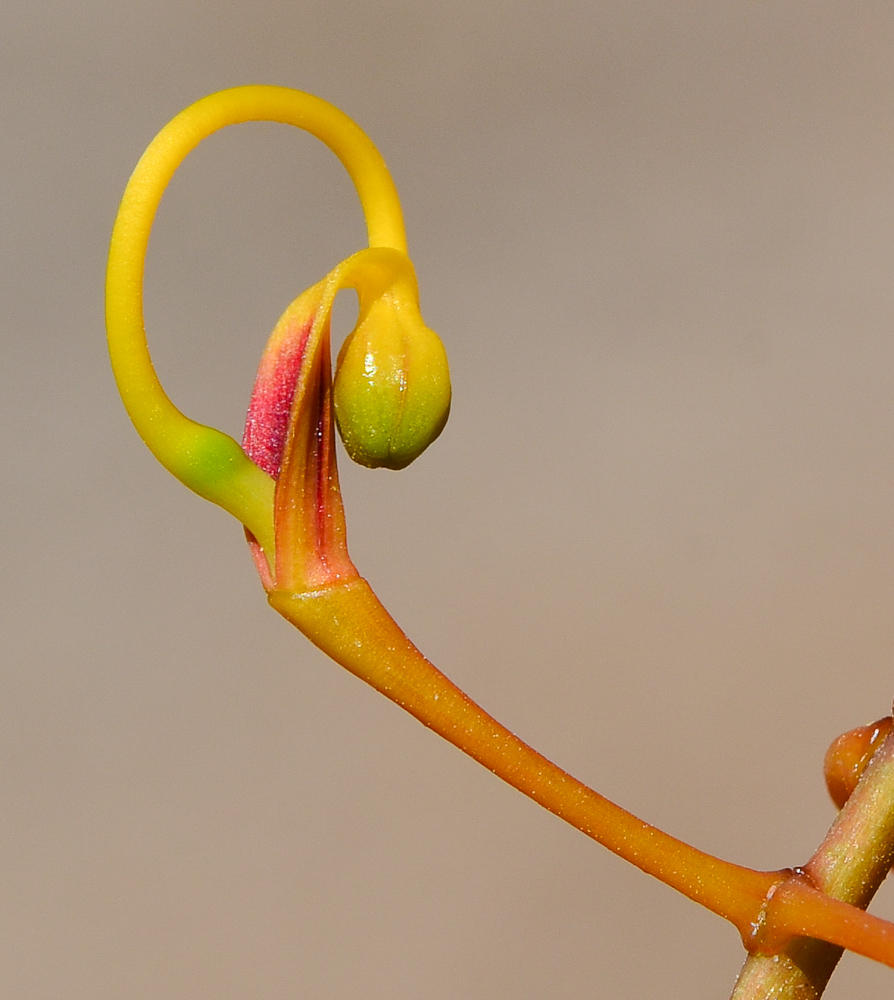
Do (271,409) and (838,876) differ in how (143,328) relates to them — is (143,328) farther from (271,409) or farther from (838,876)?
(838,876)

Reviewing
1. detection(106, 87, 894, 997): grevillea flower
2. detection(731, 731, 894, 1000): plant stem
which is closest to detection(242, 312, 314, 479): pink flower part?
detection(106, 87, 894, 997): grevillea flower

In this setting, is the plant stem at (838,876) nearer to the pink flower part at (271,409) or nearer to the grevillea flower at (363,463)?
the grevillea flower at (363,463)

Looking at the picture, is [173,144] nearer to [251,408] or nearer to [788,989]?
[251,408]

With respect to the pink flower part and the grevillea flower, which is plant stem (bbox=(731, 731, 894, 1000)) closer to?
the grevillea flower

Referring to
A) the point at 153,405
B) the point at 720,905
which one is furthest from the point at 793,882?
the point at 153,405

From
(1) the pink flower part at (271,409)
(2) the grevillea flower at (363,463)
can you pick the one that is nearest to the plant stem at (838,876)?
(2) the grevillea flower at (363,463)

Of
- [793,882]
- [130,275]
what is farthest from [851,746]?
[130,275]
